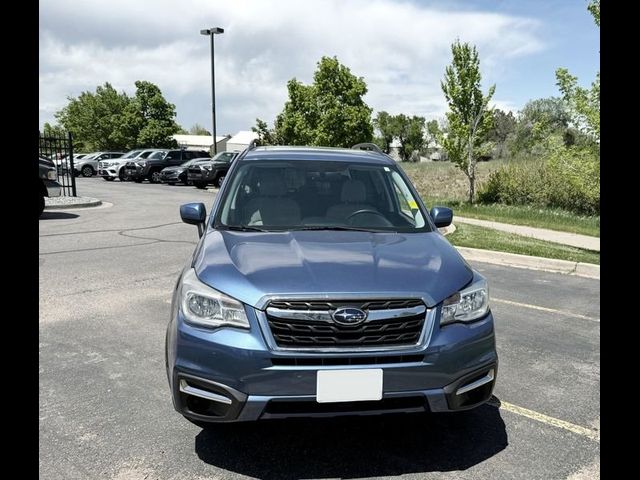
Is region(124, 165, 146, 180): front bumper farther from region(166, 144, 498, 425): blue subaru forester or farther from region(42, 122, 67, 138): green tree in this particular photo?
region(166, 144, 498, 425): blue subaru forester

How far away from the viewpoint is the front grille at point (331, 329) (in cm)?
261

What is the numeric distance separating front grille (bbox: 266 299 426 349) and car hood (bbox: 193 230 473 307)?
5 centimetres

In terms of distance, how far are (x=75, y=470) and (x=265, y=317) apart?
130 centimetres

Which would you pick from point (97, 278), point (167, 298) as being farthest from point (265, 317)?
point (97, 278)

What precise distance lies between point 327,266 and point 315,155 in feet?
6.21

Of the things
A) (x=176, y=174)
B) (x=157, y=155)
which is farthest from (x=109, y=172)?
(x=176, y=174)

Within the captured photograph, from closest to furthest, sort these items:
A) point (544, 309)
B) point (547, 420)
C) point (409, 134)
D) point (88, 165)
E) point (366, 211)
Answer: point (547, 420)
point (366, 211)
point (544, 309)
point (88, 165)
point (409, 134)

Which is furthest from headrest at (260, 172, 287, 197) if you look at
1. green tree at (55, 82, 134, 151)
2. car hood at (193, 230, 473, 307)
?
green tree at (55, 82, 134, 151)

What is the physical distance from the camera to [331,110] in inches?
1235

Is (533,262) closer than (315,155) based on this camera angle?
No

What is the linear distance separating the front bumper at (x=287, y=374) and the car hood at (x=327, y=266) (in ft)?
0.62

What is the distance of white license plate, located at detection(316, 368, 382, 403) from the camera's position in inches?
101

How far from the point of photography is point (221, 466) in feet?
9.35

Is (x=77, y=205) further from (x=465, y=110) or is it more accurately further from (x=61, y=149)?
(x=465, y=110)
